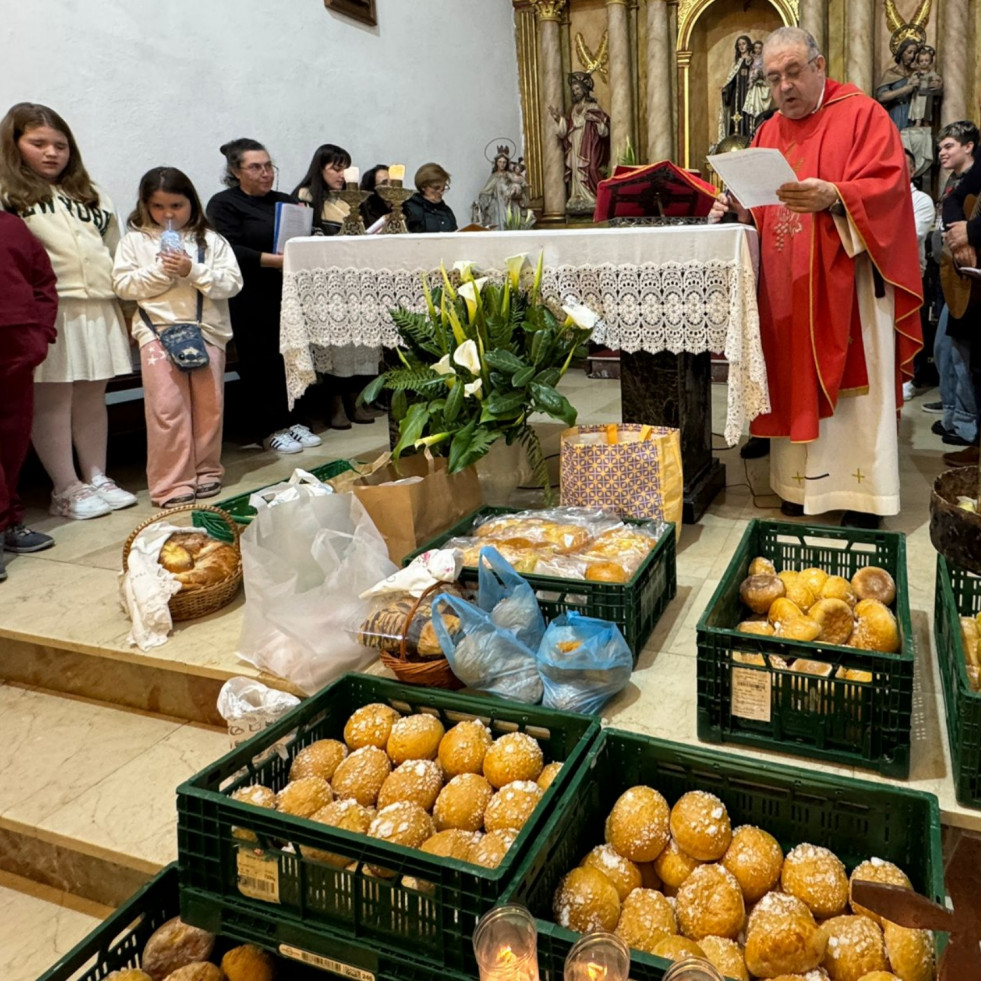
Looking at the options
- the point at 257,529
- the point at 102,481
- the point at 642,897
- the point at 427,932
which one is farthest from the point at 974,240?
the point at 102,481

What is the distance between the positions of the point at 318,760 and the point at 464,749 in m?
Answer: 0.30

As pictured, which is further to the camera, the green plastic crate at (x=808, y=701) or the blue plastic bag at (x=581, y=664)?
the blue plastic bag at (x=581, y=664)

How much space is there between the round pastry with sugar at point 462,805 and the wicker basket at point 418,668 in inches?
20.4

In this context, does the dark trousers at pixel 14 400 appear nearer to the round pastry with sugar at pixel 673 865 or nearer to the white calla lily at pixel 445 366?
the white calla lily at pixel 445 366

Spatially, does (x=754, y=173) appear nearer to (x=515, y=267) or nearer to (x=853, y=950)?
(x=515, y=267)

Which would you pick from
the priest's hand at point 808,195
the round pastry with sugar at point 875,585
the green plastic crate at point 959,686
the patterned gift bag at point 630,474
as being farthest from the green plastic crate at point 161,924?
the priest's hand at point 808,195

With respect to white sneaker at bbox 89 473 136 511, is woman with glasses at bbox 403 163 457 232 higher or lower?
higher

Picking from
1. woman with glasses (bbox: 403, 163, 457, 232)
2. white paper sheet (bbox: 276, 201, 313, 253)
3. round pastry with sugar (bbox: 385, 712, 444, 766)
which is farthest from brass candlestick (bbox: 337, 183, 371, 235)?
round pastry with sugar (bbox: 385, 712, 444, 766)

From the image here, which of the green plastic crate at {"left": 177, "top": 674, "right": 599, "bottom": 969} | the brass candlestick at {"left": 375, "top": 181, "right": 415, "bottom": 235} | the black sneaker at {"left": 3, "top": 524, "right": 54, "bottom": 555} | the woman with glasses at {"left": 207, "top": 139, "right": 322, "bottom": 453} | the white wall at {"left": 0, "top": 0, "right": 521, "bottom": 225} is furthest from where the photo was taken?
the woman with glasses at {"left": 207, "top": 139, "right": 322, "bottom": 453}

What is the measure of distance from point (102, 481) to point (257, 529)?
1993 mm

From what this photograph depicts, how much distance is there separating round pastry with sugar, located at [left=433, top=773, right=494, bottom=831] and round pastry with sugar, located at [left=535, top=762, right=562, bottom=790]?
0.10 metres

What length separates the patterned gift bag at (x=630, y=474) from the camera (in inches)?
125

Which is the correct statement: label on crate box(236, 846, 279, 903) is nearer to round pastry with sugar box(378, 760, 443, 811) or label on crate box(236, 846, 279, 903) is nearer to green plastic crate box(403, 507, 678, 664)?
round pastry with sugar box(378, 760, 443, 811)

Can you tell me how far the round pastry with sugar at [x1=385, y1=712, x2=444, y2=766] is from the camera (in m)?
1.91
